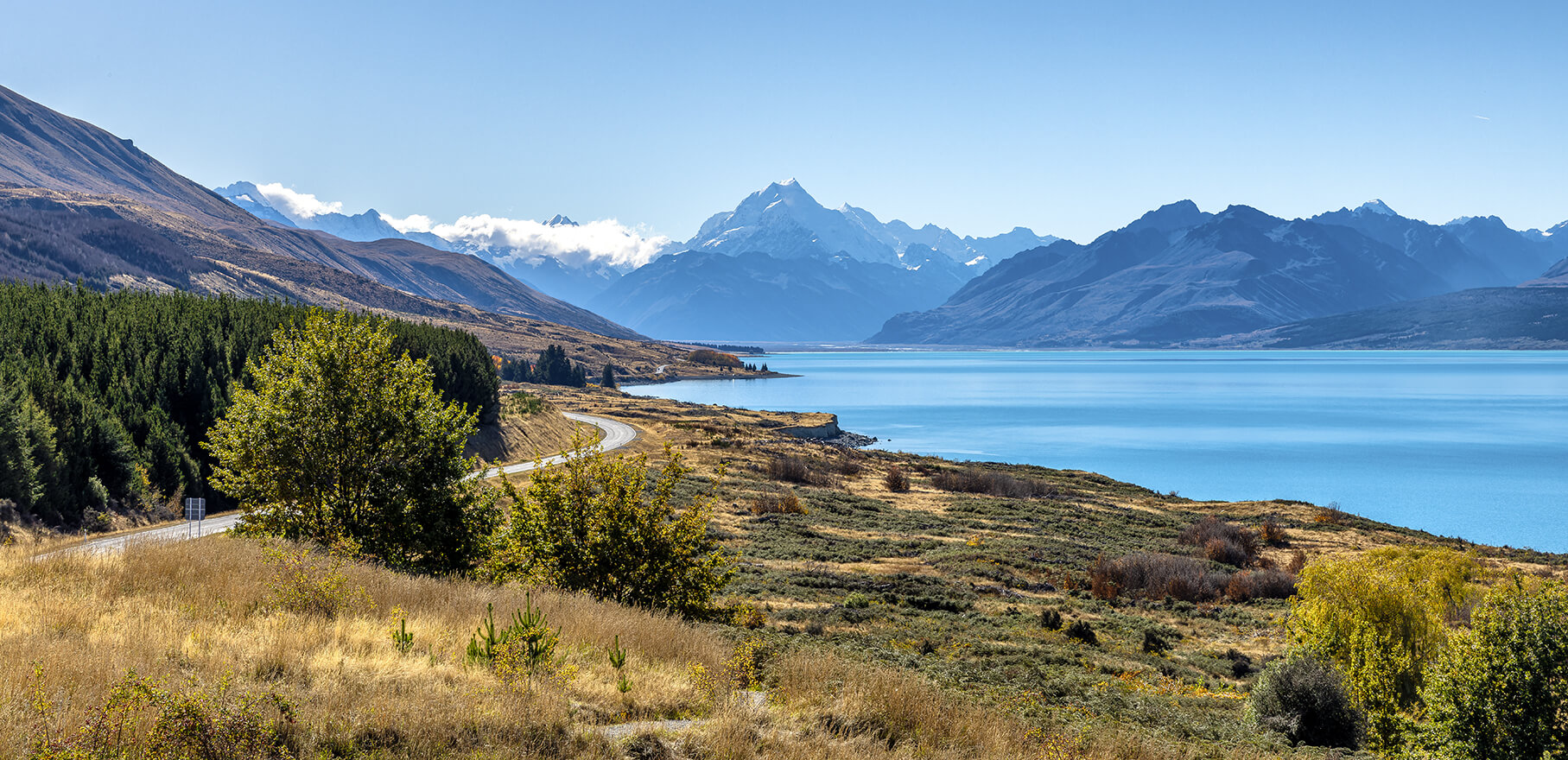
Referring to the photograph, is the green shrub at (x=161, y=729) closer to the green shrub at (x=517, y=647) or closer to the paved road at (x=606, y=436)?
the green shrub at (x=517, y=647)

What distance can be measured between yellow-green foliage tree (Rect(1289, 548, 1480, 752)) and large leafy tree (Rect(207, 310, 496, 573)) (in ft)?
54.7

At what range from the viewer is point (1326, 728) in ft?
52.3

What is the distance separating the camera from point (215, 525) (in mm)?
29781

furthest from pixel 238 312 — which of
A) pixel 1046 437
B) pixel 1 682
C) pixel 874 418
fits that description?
pixel 874 418

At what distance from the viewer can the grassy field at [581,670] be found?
7.87 m

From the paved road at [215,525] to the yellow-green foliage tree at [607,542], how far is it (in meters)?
0.77

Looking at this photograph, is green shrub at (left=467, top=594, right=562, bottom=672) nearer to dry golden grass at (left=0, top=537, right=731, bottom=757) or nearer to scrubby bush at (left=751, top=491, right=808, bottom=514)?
dry golden grass at (left=0, top=537, right=731, bottom=757)

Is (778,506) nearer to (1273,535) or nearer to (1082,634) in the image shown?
(1082,634)

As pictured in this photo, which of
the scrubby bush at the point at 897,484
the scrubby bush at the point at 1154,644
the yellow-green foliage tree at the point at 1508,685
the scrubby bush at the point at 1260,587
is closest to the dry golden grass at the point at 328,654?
the yellow-green foliage tree at the point at 1508,685

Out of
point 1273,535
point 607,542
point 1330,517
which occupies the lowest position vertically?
point 1330,517

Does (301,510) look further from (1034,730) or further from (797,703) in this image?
(1034,730)

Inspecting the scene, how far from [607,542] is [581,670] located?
17.3 ft

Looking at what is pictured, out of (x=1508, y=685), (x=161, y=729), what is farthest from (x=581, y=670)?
(x=1508, y=685)

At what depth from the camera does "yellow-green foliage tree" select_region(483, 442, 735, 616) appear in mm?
15656
